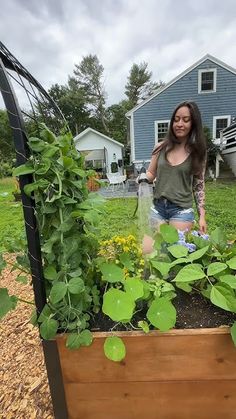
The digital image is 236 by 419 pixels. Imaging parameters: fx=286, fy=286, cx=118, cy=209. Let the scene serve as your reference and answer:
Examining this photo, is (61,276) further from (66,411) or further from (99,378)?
(66,411)

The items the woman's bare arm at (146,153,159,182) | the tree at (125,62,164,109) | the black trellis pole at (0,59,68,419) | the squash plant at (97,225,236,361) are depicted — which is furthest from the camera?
the tree at (125,62,164,109)

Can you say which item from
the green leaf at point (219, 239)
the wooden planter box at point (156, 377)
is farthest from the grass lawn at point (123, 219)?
the wooden planter box at point (156, 377)

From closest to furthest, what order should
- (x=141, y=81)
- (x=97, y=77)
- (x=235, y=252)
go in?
(x=235, y=252) → (x=97, y=77) → (x=141, y=81)

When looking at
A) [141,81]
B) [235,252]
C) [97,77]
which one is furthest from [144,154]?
[141,81]

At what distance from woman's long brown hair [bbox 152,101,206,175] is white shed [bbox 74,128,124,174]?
14162 mm

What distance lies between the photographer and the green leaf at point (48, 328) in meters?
0.88

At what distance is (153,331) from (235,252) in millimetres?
463

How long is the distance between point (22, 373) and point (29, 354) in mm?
137

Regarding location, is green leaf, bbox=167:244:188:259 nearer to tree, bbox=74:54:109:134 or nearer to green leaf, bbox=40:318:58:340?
green leaf, bbox=40:318:58:340

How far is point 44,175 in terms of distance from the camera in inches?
33.1

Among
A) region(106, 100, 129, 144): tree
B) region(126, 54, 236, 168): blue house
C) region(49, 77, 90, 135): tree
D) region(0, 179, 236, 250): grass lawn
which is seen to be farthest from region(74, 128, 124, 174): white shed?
region(106, 100, 129, 144): tree

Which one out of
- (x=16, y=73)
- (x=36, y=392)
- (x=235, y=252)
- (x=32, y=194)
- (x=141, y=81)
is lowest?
(x=36, y=392)

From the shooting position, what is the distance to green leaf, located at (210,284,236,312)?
2.86ft

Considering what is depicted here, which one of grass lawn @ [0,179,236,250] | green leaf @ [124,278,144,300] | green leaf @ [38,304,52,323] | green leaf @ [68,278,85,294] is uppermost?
green leaf @ [68,278,85,294]
